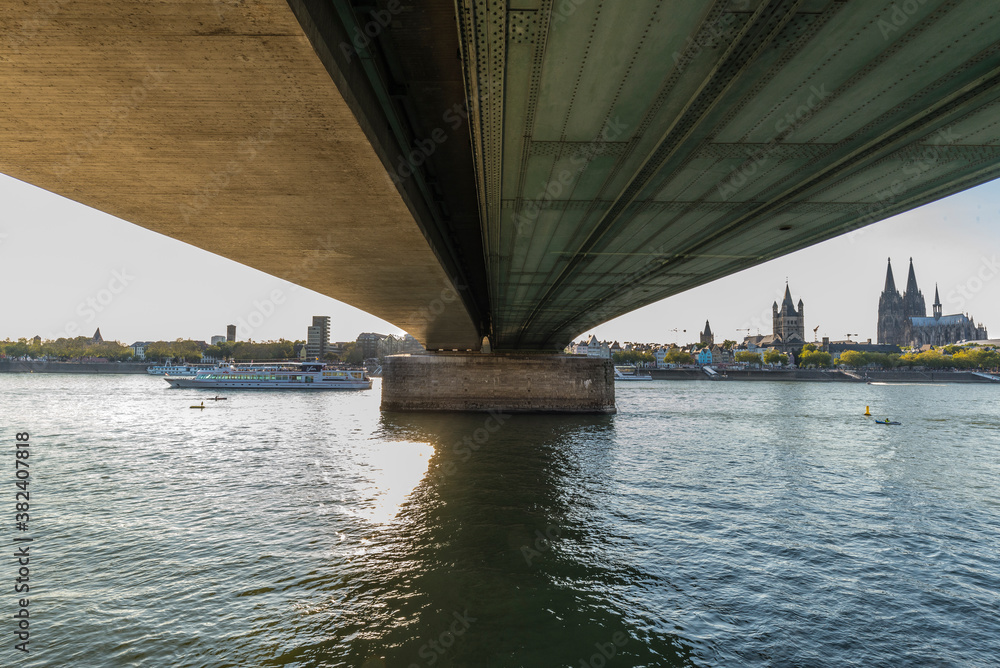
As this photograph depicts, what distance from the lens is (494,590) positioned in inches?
364

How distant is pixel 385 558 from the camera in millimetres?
10664

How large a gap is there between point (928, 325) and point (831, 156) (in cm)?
20870

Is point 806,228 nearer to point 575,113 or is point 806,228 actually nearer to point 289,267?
point 575,113

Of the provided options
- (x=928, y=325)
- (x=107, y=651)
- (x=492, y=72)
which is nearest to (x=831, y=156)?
(x=492, y=72)

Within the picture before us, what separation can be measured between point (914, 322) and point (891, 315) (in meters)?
6.97

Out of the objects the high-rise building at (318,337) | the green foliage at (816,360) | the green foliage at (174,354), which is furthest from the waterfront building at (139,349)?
the green foliage at (816,360)
